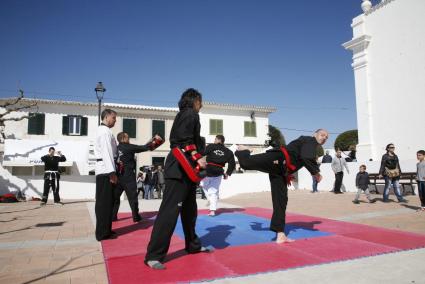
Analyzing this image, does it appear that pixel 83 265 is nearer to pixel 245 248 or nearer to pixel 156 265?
pixel 156 265

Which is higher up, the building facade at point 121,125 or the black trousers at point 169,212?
the building facade at point 121,125

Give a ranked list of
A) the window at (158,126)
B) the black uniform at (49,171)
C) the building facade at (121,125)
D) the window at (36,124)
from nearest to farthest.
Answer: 1. the black uniform at (49,171)
2. the building facade at (121,125)
3. the window at (36,124)
4. the window at (158,126)

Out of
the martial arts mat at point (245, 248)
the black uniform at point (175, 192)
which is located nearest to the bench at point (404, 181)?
the martial arts mat at point (245, 248)

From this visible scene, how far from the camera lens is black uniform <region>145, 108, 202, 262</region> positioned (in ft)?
11.8

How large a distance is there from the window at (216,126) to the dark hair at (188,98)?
97.9ft

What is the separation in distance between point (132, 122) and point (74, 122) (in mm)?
5106

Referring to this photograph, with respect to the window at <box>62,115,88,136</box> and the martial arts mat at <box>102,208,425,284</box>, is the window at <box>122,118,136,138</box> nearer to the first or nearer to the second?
the window at <box>62,115,88,136</box>

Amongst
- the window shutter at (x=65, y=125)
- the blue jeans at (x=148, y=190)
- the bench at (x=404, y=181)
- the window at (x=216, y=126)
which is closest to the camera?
the bench at (x=404, y=181)

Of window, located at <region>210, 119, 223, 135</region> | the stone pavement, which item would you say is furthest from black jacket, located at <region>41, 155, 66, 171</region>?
window, located at <region>210, 119, 223, 135</region>

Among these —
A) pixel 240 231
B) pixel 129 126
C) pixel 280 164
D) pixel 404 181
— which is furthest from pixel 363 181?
pixel 129 126

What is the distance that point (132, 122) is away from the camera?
30844 mm

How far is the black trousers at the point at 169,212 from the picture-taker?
11.7ft

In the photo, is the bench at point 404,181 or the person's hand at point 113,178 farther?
the bench at point 404,181

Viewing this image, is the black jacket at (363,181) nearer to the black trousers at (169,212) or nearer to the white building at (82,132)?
the black trousers at (169,212)
